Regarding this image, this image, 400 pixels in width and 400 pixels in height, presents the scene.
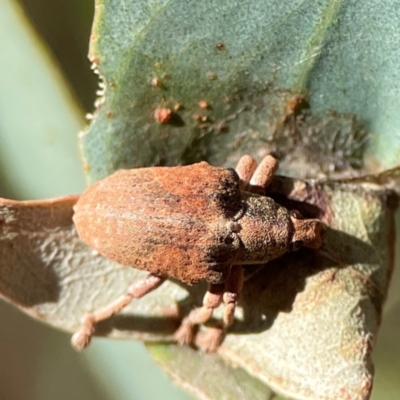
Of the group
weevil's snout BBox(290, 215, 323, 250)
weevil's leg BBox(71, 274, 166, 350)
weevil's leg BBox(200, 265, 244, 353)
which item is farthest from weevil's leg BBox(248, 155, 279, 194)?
weevil's leg BBox(71, 274, 166, 350)

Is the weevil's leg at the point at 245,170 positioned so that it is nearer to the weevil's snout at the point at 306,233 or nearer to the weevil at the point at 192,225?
the weevil at the point at 192,225

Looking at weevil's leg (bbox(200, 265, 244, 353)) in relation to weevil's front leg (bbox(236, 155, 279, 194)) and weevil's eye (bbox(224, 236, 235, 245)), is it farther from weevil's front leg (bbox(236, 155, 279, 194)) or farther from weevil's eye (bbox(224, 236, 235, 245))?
weevil's front leg (bbox(236, 155, 279, 194))

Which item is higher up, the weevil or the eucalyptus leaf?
the eucalyptus leaf

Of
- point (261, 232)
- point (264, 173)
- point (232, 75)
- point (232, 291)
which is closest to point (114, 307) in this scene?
point (232, 291)

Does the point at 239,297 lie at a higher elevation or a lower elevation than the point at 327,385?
higher

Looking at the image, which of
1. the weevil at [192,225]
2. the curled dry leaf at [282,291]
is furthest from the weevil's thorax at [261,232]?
the curled dry leaf at [282,291]

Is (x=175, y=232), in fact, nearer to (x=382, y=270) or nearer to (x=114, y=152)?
(x=114, y=152)

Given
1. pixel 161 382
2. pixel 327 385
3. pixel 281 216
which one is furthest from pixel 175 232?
pixel 161 382
